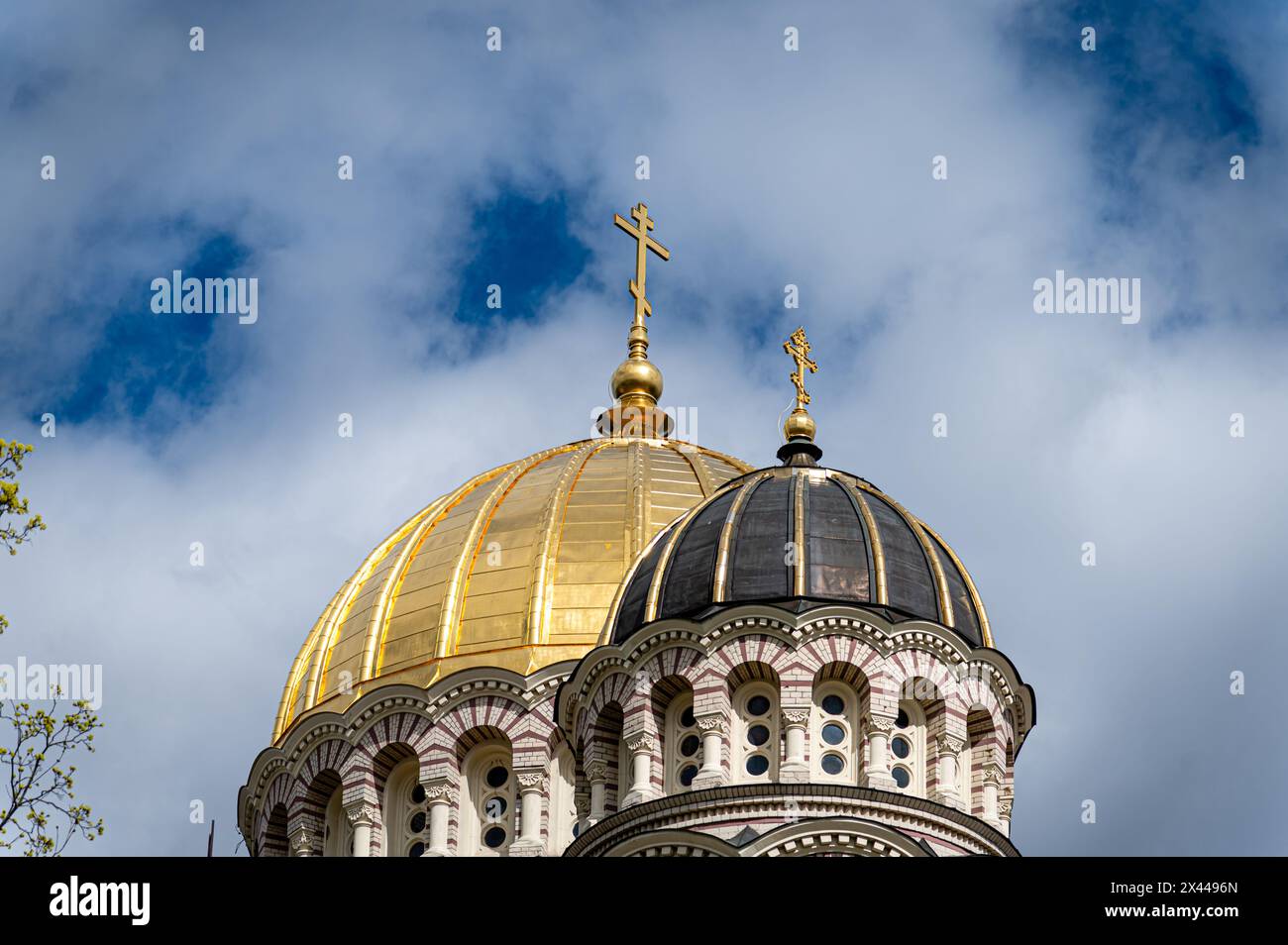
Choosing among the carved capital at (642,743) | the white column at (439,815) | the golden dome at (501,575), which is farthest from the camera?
the golden dome at (501,575)

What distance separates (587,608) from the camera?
172 ft

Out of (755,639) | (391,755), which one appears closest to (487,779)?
(391,755)

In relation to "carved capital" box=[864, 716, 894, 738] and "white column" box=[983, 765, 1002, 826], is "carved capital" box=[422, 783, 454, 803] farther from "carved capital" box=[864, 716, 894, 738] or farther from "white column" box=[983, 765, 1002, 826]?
"carved capital" box=[864, 716, 894, 738]

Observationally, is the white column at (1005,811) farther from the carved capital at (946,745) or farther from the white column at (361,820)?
the white column at (361,820)

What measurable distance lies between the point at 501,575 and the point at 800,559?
11072 mm

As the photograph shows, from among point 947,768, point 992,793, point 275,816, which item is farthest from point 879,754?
point 275,816

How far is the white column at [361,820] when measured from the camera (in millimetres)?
51938

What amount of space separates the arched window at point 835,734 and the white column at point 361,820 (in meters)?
12.1

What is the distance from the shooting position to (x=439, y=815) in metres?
51.3

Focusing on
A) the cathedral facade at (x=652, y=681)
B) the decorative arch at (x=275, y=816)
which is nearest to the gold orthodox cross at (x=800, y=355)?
the cathedral facade at (x=652, y=681)

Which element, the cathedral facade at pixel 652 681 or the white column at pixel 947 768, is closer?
the cathedral facade at pixel 652 681
